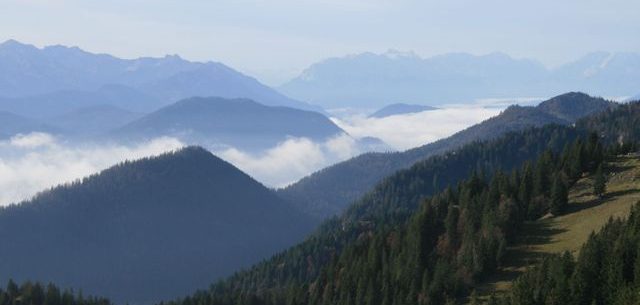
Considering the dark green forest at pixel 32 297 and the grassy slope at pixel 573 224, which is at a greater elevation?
the grassy slope at pixel 573 224

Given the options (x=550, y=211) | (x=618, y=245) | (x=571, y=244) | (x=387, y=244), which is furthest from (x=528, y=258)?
(x=387, y=244)

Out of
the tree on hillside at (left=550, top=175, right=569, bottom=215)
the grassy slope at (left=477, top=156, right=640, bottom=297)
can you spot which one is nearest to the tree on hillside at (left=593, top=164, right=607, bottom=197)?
the grassy slope at (left=477, top=156, right=640, bottom=297)

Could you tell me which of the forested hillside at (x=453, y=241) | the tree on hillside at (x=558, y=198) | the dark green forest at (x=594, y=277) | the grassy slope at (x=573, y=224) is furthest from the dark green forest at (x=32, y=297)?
the dark green forest at (x=594, y=277)

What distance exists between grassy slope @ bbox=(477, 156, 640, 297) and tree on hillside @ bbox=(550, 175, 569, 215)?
4.25 ft

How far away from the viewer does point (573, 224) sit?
108m

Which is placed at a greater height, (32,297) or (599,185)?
(599,185)

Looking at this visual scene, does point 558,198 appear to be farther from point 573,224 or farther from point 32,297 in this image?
point 32,297

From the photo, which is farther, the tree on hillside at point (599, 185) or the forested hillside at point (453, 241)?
the tree on hillside at point (599, 185)

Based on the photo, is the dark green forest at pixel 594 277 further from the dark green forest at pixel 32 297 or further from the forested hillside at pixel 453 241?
the dark green forest at pixel 32 297

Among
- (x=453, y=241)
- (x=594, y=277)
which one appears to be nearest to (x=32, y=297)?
(x=453, y=241)

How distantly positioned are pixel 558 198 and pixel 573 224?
275 inches

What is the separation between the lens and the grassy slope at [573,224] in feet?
324

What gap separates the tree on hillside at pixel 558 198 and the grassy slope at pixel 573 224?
1296 millimetres

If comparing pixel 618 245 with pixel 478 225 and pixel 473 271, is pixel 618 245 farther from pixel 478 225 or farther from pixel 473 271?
pixel 478 225
